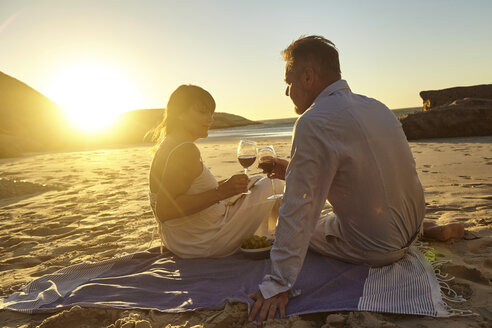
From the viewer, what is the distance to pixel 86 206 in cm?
568

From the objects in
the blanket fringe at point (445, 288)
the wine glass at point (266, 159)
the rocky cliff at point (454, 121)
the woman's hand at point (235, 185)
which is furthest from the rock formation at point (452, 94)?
the woman's hand at point (235, 185)

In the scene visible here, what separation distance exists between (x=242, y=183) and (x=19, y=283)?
2.31 m

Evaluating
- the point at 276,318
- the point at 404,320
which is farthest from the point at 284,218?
the point at 404,320

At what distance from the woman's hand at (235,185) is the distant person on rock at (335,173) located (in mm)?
705

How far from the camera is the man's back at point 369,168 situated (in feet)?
6.56

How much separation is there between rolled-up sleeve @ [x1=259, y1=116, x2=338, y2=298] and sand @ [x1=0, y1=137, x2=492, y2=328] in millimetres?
322

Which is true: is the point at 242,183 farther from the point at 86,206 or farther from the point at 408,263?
the point at 86,206

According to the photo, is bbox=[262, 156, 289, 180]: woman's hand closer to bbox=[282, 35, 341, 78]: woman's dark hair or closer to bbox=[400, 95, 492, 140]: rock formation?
bbox=[282, 35, 341, 78]: woman's dark hair

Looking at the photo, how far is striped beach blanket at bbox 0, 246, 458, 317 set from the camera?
210 cm

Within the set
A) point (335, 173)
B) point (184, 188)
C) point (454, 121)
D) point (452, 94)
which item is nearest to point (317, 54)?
point (335, 173)

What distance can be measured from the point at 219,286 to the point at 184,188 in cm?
87

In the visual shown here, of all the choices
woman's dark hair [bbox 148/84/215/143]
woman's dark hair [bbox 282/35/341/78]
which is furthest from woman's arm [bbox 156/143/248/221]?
woman's dark hair [bbox 282/35/341/78]

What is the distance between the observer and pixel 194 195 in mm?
2799

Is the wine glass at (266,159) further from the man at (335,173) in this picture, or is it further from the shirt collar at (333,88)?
the shirt collar at (333,88)
